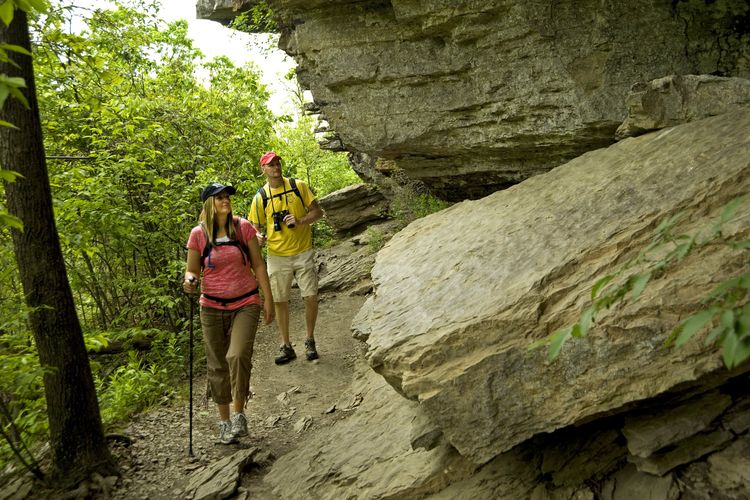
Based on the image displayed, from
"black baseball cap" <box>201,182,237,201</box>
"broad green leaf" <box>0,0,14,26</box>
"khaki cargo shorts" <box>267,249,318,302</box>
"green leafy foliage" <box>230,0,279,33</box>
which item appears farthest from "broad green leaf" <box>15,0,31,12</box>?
"green leafy foliage" <box>230,0,279,33</box>

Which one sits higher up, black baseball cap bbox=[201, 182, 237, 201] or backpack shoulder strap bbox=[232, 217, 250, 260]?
black baseball cap bbox=[201, 182, 237, 201]

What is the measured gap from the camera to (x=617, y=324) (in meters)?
3.46

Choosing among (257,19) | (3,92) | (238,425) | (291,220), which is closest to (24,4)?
(3,92)

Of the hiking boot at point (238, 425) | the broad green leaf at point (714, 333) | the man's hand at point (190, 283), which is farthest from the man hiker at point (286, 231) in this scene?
the broad green leaf at point (714, 333)

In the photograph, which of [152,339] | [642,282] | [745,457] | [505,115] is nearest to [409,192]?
[505,115]

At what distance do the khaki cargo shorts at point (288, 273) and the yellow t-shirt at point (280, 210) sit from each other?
9 cm

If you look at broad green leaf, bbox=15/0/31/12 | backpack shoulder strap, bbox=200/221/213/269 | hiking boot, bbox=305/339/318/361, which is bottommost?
hiking boot, bbox=305/339/318/361

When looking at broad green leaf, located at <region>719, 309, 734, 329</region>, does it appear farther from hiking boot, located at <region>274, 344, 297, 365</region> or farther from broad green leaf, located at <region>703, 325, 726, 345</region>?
hiking boot, located at <region>274, 344, 297, 365</region>

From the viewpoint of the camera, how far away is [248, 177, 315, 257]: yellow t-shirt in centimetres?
774

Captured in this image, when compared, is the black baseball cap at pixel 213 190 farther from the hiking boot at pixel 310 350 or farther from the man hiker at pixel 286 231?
the hiking boot at pixel 310 350

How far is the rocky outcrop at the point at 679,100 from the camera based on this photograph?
5.08 metres

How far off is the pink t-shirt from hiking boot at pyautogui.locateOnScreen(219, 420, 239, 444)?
1.30 meters

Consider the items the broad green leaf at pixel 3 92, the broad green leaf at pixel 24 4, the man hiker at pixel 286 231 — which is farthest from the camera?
the man hiker at pixel 286 231

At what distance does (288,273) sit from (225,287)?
2.14m
